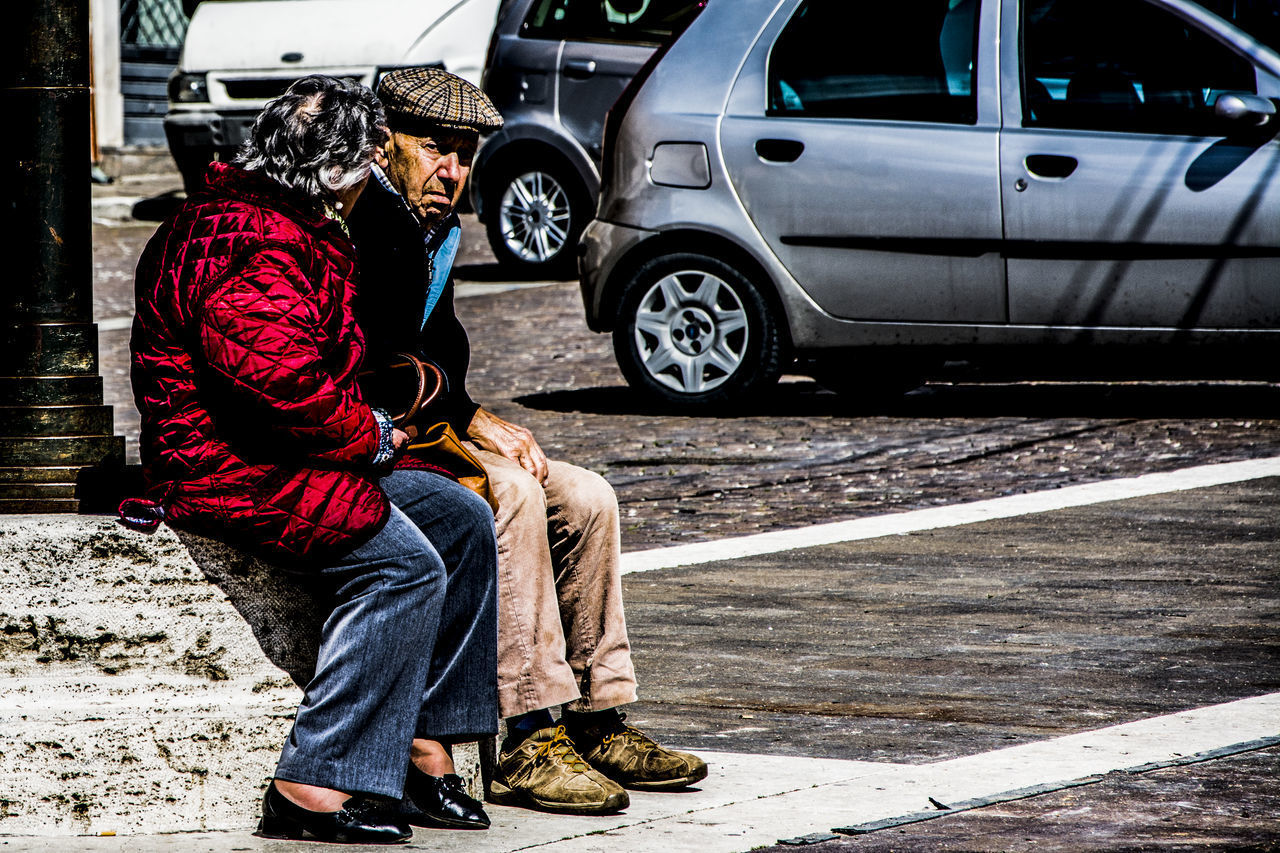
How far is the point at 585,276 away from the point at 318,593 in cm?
614

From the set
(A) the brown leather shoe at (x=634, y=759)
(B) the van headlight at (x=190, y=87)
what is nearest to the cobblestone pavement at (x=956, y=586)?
(A) the brown leather shoe at (x=634, y=759)

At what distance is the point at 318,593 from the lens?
392 centimetres

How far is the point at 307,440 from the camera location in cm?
371

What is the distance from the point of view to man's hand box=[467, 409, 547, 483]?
424cm

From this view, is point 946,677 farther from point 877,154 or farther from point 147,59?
point 147,59

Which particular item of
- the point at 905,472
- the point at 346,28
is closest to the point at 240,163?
the point at 905,472

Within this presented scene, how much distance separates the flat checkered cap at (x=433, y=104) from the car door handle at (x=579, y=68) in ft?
33.3

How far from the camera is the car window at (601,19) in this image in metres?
14.4

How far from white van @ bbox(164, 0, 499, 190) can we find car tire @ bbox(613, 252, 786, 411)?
22.9 ft

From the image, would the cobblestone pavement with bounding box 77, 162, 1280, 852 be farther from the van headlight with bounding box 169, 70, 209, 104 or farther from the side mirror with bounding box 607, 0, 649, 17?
the van headlight with bounding box 169, 70, 209, 104

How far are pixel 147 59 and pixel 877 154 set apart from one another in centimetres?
1433

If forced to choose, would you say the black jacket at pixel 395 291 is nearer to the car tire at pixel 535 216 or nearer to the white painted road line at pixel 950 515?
the white painted road line at pixel 950 515

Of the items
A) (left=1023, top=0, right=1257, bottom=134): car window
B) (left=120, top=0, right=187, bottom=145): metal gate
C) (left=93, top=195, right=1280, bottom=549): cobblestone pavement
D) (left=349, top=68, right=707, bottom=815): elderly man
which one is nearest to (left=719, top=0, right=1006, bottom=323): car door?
(left=1023, top=0, right=1257, bottom=134): car window

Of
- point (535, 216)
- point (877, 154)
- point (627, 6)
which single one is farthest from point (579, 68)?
point (877, 154)
